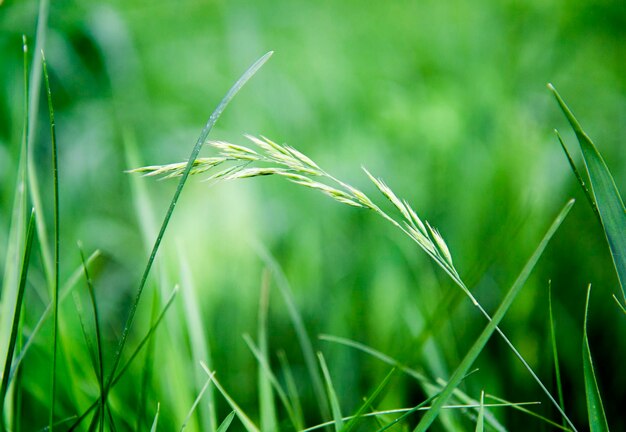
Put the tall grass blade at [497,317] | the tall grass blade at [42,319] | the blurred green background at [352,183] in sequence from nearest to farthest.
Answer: the tall grass blade at [497,317], the tall grass blade at [42,319], the blurred green background at [352,183]

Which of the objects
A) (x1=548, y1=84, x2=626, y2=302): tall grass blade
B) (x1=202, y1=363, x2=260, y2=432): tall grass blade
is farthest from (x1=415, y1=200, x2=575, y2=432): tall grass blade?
(x1=202, y1=363, x2=260, y2=432): tall grass blade

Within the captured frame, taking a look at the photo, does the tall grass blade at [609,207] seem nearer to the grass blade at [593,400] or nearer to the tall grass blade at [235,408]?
the grass blade at [593,400]

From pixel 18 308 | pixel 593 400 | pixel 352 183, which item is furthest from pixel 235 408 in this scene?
pixel 352 183

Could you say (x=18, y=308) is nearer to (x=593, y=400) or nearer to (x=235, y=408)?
(x=235, y=408)

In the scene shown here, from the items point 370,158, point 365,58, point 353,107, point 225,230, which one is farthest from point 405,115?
point 365,58

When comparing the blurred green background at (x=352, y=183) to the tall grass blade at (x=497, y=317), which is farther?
the blurred green background at (x=352, y=183)

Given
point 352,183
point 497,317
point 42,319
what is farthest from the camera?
point 352,183

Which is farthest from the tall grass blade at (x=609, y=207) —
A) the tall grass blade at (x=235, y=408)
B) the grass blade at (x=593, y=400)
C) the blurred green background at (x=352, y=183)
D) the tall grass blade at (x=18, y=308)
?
the tall grass blade at (x=18, y=308)

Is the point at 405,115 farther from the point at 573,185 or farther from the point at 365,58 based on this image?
the point at 365,58

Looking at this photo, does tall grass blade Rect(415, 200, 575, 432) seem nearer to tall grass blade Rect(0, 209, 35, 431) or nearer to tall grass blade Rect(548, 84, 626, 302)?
tall grass blade Rect(548, 84, 626, 302)

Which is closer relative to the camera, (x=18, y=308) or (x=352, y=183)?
(x=18, y=308)
